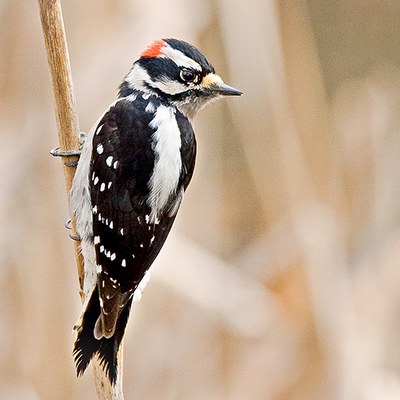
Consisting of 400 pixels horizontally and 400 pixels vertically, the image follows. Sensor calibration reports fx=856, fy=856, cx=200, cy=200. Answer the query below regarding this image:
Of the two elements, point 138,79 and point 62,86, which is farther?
point 138,79

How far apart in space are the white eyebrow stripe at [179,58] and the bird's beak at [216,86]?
0.14 ft

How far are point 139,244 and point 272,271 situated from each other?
1274 mm

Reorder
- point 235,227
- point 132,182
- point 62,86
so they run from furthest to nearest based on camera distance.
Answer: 1. point 235,227
2. point 132,182
3. point 62,86

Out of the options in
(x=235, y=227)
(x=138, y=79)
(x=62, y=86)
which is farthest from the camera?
(x=235, y=227)

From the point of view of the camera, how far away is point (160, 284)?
3221mm

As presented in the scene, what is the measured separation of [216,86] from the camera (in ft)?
7.86

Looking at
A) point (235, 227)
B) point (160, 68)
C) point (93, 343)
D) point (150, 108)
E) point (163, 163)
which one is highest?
point (160, 68)

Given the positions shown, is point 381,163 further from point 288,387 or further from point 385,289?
point 288,387

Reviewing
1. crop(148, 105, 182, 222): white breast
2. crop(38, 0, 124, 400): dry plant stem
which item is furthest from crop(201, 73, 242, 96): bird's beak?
crop(38, 0, 124, 400): dry plant stem

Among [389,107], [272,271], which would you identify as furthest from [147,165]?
[389,107]

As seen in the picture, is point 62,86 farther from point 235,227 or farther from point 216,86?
point 235,227

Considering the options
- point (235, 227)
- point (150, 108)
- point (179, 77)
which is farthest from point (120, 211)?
point (235, 227)

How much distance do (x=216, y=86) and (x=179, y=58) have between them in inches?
5.1

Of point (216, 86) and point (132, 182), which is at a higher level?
point (216, 86)
